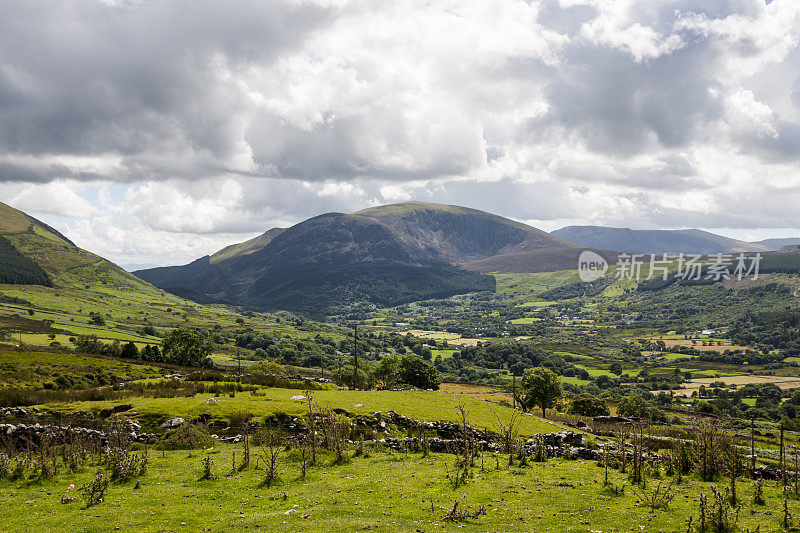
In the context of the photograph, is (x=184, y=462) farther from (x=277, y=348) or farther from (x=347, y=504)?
(x=277, y=348)

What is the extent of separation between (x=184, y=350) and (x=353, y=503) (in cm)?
9805

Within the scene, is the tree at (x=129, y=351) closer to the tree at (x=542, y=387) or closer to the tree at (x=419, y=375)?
the tree at (x=419, y=375)

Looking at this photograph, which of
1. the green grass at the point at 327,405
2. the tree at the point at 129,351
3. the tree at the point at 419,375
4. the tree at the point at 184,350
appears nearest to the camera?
the green grass at the point at 327,405

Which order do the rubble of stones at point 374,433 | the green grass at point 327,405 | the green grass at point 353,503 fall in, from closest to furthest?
the green grass at point 353,503 → the rubble of stones at point 374,433 → the green grass at point 327,405

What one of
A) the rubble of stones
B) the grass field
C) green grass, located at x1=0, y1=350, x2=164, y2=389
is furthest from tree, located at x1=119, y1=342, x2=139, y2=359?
the grass field

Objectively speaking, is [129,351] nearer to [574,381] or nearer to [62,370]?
[62,370]

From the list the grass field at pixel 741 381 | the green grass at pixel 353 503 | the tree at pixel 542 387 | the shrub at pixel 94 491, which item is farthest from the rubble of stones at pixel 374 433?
the grass field at pixel 741 381

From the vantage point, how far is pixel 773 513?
1698 centimetres

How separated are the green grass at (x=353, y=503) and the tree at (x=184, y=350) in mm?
86736

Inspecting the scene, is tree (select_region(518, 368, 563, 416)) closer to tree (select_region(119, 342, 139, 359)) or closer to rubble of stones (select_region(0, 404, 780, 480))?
rubble of stones (select_region(0, 404, 780, 480))

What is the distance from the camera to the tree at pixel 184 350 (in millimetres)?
102938

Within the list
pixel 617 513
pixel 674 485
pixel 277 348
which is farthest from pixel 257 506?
pixel 277 348

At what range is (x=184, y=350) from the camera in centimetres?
10356

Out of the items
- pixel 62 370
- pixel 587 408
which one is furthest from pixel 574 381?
pixel 62 370
